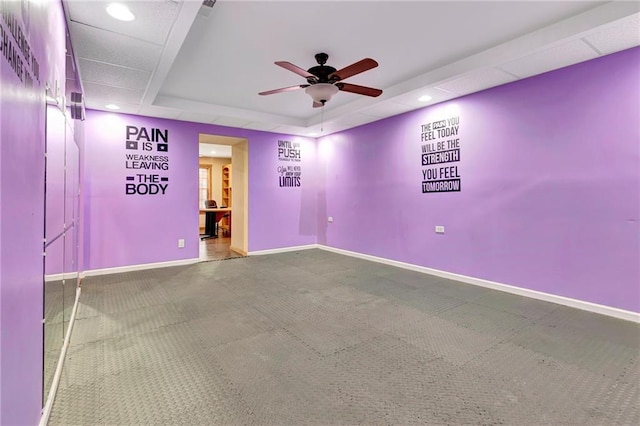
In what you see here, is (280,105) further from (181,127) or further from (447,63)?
(447,63)

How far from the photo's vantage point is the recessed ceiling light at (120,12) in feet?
7.77

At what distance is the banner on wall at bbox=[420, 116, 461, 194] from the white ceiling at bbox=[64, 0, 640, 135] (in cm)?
45

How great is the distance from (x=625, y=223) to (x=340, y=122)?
14.7 feet

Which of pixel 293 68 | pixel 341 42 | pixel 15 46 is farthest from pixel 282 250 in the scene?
pixel 15 46

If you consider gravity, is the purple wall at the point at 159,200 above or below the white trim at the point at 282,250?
above

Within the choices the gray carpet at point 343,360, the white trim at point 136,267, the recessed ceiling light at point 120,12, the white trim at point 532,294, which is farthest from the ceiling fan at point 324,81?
the white trim at point 136,267

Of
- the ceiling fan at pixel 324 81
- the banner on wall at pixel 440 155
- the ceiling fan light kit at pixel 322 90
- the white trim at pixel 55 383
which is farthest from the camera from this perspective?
the banner on wall at pixel 440 155

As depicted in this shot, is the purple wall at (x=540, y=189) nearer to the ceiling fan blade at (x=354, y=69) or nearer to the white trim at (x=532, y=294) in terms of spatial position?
the white trim at (x=532, y=294)

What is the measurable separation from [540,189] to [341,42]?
3002mm

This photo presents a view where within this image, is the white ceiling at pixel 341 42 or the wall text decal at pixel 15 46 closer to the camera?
the wall text decal at pixel 15 46

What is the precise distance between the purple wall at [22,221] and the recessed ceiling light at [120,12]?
668 mm

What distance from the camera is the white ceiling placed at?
2672 mm

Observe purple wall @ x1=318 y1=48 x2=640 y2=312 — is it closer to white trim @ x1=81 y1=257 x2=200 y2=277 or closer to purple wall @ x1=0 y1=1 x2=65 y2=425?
white trim @ x1=81 y1=257 x2=200 y2=277

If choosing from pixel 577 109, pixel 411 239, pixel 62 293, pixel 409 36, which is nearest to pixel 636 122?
pixel 577 109
